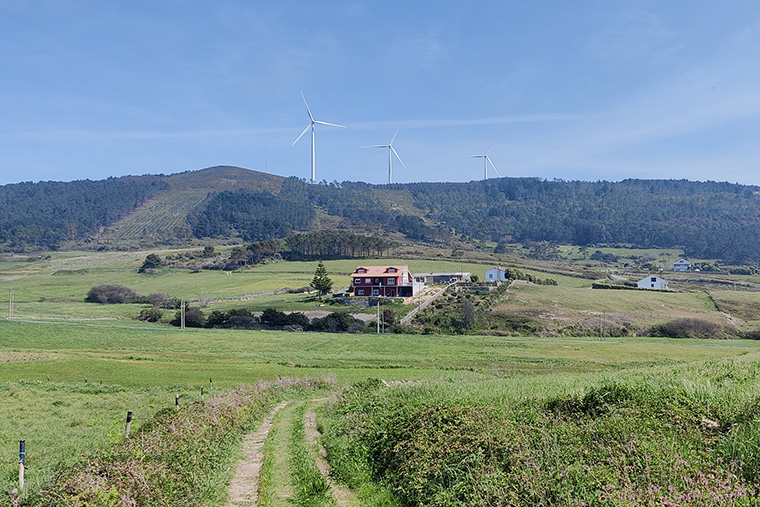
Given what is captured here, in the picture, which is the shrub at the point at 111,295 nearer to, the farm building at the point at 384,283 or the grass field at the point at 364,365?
the grass field at the point at 364,365

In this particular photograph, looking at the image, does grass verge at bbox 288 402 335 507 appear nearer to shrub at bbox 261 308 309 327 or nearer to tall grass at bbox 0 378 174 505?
tall grass at bbox 0 378 174 505

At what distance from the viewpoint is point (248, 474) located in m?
15.2

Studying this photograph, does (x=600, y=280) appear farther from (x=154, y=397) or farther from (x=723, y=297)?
(x=154, y=397)

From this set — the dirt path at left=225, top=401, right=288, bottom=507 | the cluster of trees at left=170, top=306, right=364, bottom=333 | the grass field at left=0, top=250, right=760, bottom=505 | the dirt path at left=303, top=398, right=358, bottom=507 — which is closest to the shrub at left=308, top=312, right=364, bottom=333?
the cluster of trees at left=170, top=306, right=364, bottom=333

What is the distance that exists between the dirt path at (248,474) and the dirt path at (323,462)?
150cm

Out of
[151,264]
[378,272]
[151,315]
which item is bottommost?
[151,315]

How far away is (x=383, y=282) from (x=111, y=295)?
55.9 meters

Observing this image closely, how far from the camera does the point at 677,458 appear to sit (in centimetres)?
984

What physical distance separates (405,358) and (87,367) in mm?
28300

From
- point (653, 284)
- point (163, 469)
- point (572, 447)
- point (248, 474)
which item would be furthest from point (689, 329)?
point (163, 469)

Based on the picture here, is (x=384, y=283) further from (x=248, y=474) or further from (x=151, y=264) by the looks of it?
(x=248, y=474)

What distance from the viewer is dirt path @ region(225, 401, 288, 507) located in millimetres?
13078

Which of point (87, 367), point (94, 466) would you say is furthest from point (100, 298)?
point (94, 466)

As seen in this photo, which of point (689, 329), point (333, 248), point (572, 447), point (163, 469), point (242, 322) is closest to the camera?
point (572, 447)
